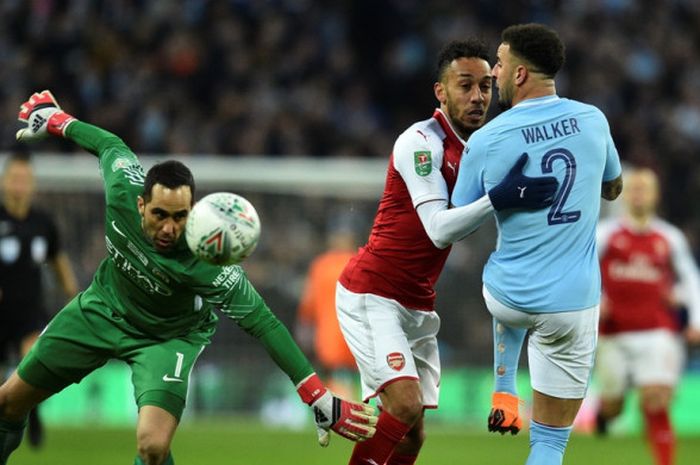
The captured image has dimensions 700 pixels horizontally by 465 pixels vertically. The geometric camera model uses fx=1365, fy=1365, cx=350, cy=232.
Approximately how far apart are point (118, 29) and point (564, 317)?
44.6 feet

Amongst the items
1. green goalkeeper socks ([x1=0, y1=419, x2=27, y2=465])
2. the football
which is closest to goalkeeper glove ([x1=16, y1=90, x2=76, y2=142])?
the football

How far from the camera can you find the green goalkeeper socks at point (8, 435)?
719 cm

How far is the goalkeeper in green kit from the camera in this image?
673cm

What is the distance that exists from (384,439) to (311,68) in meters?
12.7

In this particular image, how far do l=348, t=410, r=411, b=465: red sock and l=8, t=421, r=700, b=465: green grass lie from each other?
374 cm

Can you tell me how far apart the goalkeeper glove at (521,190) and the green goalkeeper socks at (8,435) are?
286 cm

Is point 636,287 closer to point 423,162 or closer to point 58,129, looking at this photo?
point 423,162

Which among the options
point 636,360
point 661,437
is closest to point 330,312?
point 636,360

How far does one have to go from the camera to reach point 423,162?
270 inches

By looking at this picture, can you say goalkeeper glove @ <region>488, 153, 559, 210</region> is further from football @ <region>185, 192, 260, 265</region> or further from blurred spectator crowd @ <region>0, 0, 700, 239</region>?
blurred spectator crowd @ <region>0, 0, 700, 239</region>

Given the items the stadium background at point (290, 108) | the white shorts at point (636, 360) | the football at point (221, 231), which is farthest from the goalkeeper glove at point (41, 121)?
the stadium background at point (290, 108)

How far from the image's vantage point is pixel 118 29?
61.9 feet

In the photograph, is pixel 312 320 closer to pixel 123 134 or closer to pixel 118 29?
pixel 123 134

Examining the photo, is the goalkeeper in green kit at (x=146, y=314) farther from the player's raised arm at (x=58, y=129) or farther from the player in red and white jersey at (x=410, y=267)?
the player in red and white jersey at (x=410, y=267)
